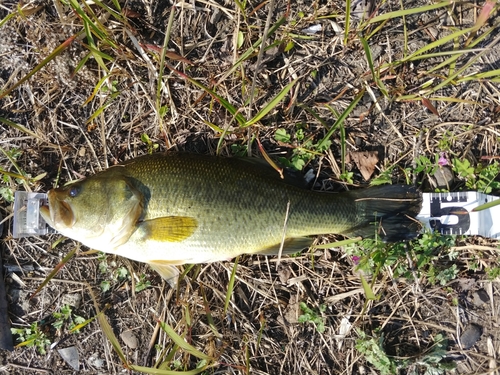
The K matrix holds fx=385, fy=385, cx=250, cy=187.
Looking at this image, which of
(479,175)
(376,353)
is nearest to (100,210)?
(376,353)

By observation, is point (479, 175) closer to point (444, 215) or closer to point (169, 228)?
point (444, 215)

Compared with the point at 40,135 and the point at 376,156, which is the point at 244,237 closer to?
the point at 376,156

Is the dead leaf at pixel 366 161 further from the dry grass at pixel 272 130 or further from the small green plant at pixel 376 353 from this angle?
the small green plant at pixel 376 353

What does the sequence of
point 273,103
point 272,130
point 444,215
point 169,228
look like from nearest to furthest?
point 273,103 → point 169,228 → point 444,215 → point 272,130

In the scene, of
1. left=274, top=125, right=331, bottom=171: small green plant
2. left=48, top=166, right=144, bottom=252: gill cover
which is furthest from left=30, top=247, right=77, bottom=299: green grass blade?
left=274, top=125, right=331, bottom=171: small green plant

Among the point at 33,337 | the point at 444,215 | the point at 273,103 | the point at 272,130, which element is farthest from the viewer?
the point at 33,337

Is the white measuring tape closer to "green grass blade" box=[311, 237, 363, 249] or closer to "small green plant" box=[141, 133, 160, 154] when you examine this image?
"green grass blade" box=[311, 237, 363, 249]

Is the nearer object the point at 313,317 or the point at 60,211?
the point at 60,211

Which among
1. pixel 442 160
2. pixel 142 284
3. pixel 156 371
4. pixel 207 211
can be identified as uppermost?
pixel 442 160
